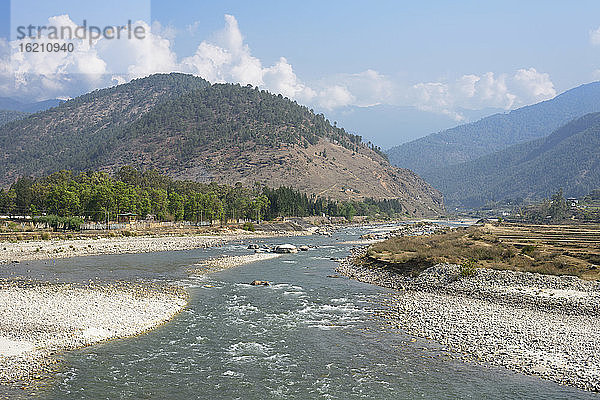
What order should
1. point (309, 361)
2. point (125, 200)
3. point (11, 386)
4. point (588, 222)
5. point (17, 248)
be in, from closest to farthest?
point (11, 386), point (309, 361), point (17, 248), point (125, 200), point (588, 222)

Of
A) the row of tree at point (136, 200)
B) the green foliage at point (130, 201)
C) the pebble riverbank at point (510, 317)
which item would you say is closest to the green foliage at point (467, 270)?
the pebble riverbank at point (510, 317)

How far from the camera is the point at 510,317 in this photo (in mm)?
28859

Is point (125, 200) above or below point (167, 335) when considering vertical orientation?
above

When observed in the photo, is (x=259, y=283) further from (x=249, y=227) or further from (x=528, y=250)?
(x=249, y=227)

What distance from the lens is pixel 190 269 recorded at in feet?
174

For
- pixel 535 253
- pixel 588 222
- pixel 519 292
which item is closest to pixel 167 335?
pixel 519 292

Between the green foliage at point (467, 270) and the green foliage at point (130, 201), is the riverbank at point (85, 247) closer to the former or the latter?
the green foliage at point (130, 201)

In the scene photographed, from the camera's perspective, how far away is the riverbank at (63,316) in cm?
2122

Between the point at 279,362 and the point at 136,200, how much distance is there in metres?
107

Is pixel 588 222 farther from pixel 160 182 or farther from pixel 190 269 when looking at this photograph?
pixel 160 182

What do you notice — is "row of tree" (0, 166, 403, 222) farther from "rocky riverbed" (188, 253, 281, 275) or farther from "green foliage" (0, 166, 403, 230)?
"rocky riverbed" (188, 253, 281, 275)

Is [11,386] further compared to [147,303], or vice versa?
[147,303]

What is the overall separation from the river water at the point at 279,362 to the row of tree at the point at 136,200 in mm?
83116

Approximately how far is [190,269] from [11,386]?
115ft
